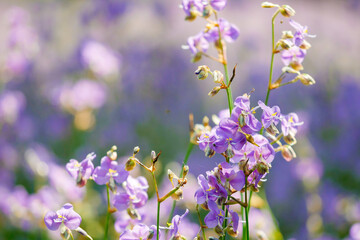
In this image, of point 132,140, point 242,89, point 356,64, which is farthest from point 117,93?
point 356,64

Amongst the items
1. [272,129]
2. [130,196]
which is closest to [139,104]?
[130,196]

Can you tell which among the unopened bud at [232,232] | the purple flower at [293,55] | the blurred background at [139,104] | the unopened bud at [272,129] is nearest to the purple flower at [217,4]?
the purple flower at [293,55]

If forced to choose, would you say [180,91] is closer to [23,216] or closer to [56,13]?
[56,13]

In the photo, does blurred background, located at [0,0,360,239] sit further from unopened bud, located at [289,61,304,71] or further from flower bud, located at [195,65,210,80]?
flower bud, located at [195,65,210,80]

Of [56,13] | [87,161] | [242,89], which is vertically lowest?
[242,89]

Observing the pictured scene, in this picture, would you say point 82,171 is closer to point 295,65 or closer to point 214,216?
point 214,216

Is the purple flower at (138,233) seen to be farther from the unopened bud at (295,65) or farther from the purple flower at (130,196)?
the unopened bud at (295,65)
